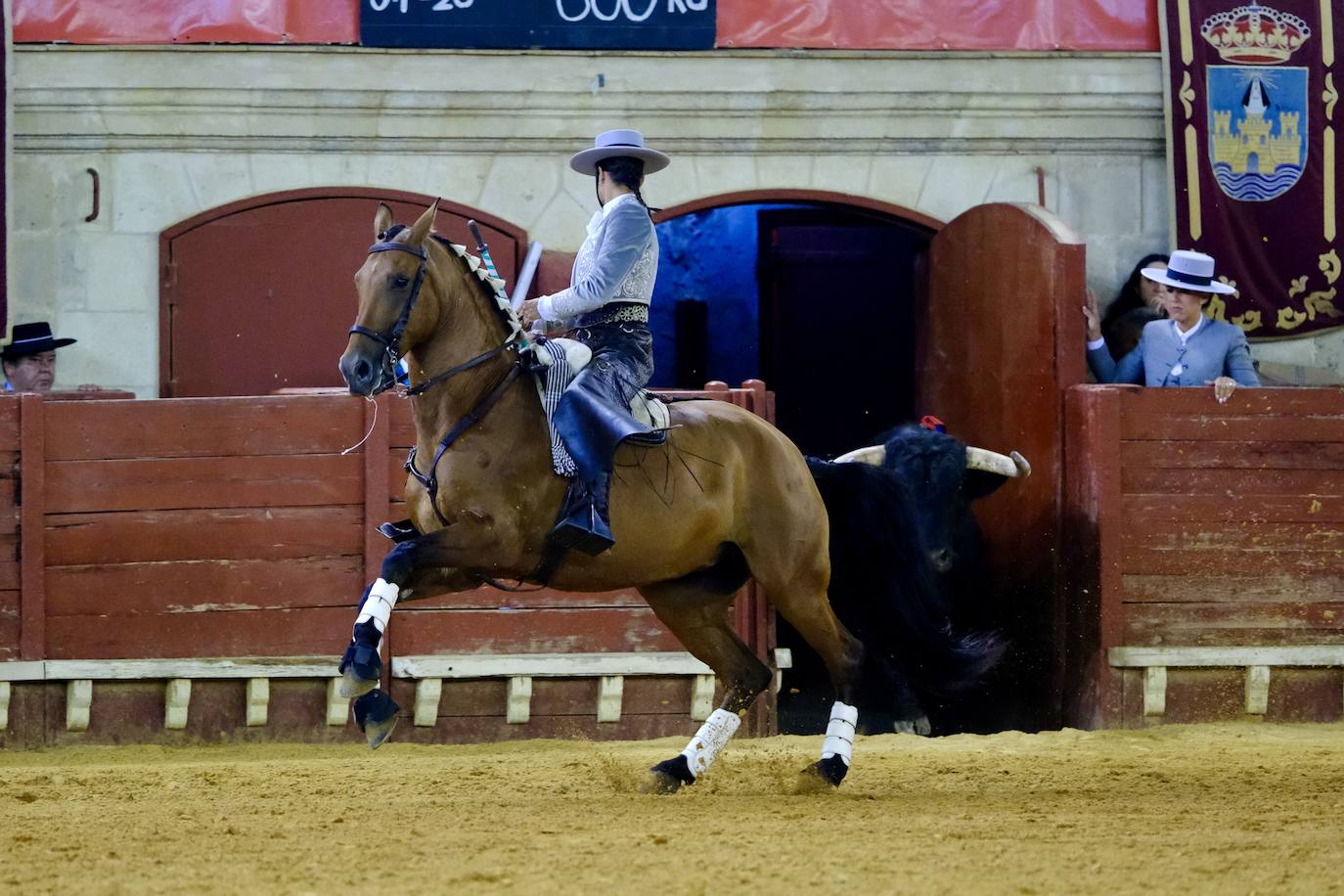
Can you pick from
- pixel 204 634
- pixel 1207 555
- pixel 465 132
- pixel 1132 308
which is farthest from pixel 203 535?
pixel 1132 308

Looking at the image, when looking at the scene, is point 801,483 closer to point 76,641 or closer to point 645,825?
point 645,825

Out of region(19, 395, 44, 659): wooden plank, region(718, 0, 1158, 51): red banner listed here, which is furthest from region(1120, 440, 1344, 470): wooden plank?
region(19, 395, 44, 659): wooden plank

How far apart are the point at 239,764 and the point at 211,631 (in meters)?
0.93

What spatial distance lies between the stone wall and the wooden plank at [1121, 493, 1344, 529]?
208 centimetres

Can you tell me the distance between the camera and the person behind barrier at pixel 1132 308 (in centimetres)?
991

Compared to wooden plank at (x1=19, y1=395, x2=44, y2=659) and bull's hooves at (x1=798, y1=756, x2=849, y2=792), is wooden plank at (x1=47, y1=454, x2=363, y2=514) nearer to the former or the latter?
wooden plank at (x1=19, y1=395, x2=44, y2=659)

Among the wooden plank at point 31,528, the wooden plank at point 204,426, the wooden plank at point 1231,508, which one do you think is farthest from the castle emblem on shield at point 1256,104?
the wooden plank at point 31,528

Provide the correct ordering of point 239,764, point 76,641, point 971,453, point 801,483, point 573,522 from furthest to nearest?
1. point 971,453
2. point 76,641
3. point 239,764
4. point 801,483
5. point 573,522

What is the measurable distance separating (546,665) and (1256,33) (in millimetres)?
5840

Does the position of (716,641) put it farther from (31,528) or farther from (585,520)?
(31,528)

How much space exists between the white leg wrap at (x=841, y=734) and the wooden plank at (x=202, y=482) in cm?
277

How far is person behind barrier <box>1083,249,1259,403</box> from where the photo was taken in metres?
8.95

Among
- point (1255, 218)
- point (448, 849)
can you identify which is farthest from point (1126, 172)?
point (448, 849)

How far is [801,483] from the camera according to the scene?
6.63m
